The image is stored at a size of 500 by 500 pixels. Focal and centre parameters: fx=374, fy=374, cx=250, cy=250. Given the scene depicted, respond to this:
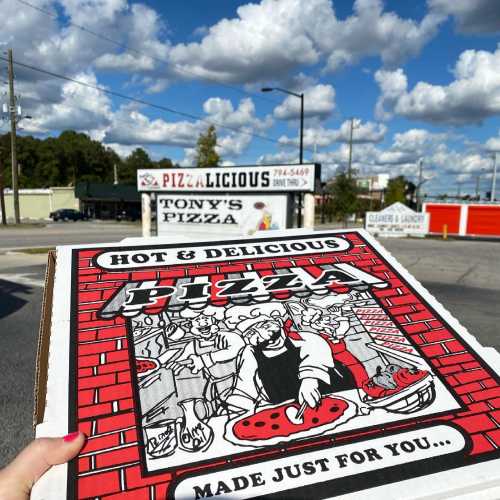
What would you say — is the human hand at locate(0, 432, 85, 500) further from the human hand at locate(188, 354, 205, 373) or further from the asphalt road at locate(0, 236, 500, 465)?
the asphalt road at locate(0, 236, 500, 465)

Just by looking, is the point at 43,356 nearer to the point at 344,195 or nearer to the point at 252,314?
the point at 252,314

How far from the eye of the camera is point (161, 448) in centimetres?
130

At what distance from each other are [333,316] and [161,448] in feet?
3.20

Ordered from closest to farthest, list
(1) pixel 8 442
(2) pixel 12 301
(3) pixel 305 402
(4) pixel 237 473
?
(4) pixel 237 473 < (3) pixel 305 402 < (1) pixel 8 442 < (2) pixel 12 301

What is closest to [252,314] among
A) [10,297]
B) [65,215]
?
[10,297]

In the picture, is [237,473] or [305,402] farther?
[305,402]

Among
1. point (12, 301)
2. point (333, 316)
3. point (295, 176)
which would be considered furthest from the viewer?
point (295, 176)

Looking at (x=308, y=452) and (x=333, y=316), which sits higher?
(x=333, y=316)

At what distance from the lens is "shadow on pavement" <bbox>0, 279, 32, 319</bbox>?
21.4 feet

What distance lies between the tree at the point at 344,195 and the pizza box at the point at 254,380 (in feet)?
121

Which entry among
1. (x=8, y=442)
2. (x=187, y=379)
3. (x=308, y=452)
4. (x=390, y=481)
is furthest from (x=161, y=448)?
(x=8, y=442)

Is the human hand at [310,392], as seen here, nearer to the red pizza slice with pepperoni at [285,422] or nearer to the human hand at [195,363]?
the red pizza slice with pepperoni at [285,422]

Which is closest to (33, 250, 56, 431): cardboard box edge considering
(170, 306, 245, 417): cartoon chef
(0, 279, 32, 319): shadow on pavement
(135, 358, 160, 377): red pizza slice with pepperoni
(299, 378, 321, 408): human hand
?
(135, 358, 160, 377): red pizza slice with pepperoni

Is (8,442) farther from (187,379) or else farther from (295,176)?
(295,176)
